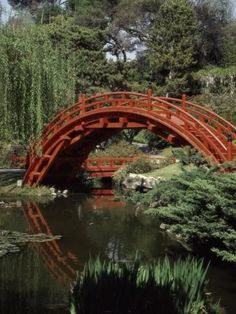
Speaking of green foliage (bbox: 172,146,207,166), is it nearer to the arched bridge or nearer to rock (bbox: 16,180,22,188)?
the arched bridge

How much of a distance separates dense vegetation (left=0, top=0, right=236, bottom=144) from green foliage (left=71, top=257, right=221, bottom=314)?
42.5 feet

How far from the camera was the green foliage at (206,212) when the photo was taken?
912 cm

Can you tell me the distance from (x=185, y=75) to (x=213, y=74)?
2497 millimetres

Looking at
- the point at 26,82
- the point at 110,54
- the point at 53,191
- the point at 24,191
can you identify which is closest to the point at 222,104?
the point at 53,191

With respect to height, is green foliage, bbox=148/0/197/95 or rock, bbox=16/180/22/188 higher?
green foliage, bbox=148/0/197/95

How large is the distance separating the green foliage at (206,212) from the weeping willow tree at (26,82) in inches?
374

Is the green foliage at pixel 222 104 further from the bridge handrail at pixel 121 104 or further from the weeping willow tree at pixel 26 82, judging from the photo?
the weeping willow tree at pixel 26 82

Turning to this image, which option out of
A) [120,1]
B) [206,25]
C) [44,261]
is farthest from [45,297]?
[120,1]

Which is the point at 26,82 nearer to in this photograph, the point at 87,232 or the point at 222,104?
the point at 87,232

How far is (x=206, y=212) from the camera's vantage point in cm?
956

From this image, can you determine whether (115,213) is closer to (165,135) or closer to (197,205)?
(165,135)

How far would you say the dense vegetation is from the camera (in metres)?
19.2

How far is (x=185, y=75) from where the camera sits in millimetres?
37188

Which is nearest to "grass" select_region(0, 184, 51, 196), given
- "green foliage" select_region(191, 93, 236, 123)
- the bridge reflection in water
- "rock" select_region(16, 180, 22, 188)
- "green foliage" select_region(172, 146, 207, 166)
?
"rock" select_region(16, 180, 22, 188)
